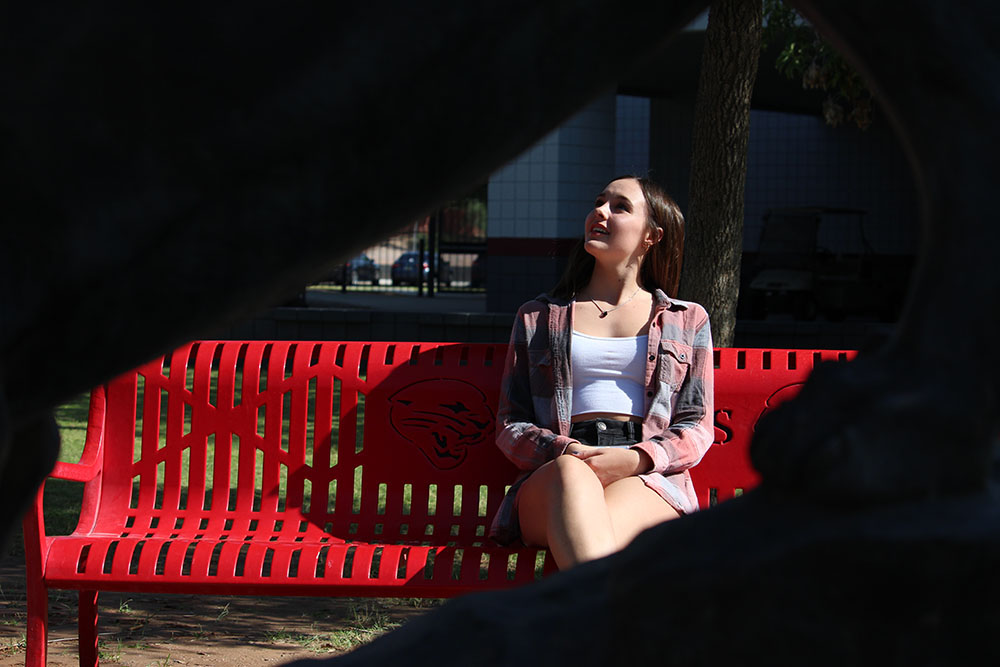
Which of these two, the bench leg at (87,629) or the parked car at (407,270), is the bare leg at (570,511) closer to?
the bench leg at (87,629)

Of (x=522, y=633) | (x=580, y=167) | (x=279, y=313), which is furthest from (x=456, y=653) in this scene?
(x=580, y=167)

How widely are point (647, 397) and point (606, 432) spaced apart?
0.61 ft

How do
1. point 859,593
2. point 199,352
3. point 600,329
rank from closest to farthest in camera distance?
1. point 859,593
2. point 600,329
3. point 199,352

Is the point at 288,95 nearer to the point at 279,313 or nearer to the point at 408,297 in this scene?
the point at 279,313

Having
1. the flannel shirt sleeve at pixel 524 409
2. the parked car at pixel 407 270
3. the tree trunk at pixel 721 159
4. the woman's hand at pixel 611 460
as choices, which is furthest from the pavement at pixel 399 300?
the woman's hand at pixel 611 460

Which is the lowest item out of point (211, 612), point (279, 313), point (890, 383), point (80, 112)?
point (211, 612)

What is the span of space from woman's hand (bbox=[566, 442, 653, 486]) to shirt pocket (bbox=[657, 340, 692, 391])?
31 centimetres

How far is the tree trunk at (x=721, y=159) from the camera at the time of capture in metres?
4.65

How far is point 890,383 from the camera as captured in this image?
4.20 ft

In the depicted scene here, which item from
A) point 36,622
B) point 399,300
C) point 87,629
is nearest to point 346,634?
point 87,629

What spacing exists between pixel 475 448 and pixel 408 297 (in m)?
22.0

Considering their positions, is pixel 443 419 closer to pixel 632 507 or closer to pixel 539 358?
pixel 539 358

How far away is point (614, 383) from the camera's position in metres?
3.68

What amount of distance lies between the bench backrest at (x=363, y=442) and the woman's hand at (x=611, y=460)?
61 cm
